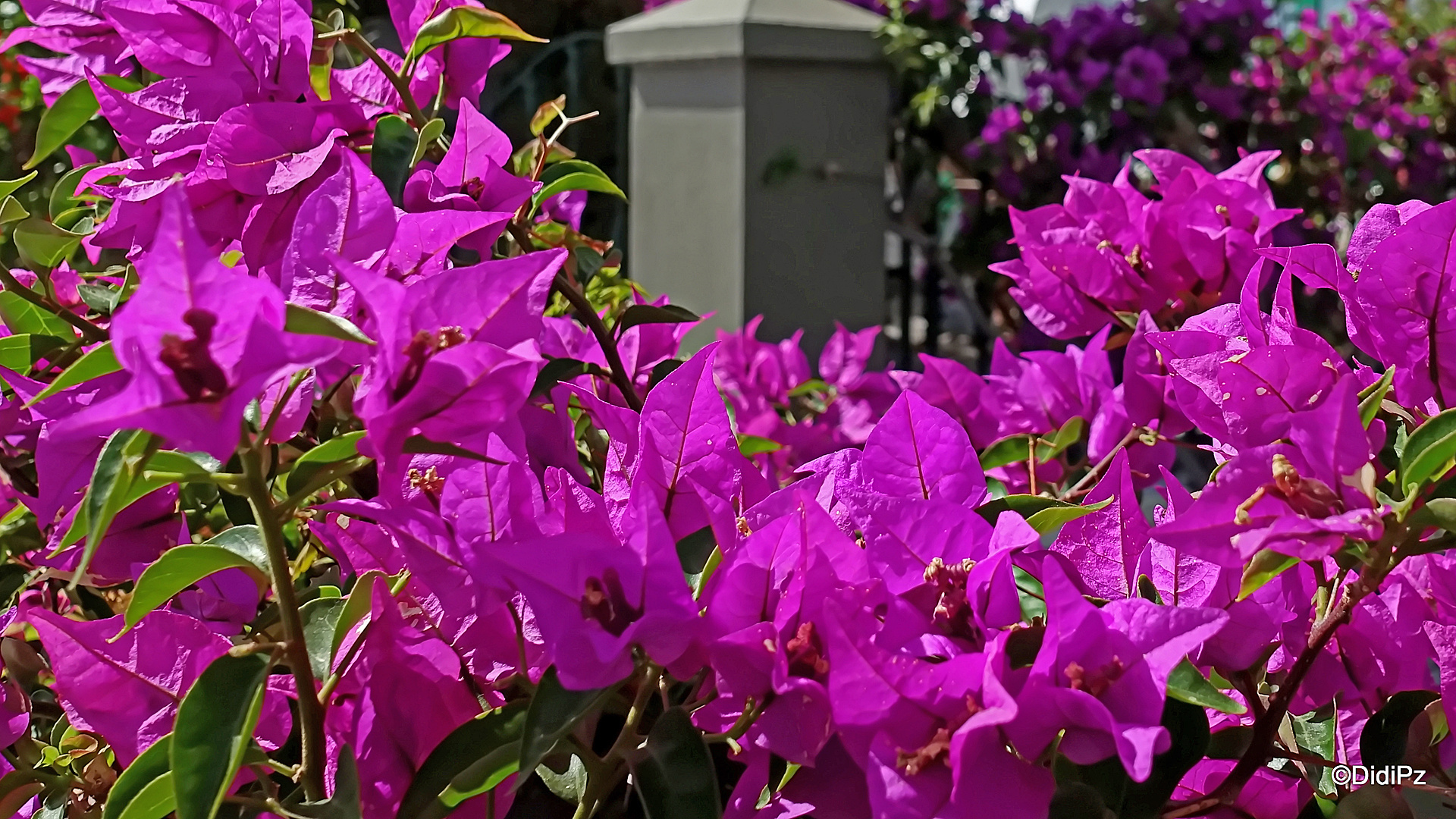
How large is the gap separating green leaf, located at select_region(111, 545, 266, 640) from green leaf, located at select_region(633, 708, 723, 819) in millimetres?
152

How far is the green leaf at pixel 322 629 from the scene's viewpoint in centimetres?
44

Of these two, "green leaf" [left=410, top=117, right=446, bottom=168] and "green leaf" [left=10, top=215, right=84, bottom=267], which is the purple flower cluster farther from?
"green leaf" [left=10, top=215, right=84, bottom=267]

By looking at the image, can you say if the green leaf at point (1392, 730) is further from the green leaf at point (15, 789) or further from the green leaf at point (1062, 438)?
the green leaf at point (15, 789)

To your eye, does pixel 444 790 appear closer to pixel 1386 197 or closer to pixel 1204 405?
pixel 1204 405

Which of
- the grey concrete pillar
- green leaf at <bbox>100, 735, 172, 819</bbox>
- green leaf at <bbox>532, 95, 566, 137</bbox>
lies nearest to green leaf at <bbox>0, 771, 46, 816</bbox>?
green leaf at <bbox>100, 735, 172, 819</bbox>

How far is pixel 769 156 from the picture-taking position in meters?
2.45

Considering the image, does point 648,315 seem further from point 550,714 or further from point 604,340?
point 550,714

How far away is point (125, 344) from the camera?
33 cm

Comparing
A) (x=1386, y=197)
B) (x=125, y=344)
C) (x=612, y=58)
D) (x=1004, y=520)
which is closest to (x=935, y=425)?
(x=1004, y=520)

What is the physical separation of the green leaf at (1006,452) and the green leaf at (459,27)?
38 cm

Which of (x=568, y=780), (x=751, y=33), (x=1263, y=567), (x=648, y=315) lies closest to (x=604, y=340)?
(x=648, y=315)

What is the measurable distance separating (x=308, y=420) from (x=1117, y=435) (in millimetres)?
506

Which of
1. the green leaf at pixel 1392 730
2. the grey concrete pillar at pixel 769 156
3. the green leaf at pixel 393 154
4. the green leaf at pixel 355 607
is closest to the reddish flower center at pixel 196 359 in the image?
the green leaf at pixel 355 607

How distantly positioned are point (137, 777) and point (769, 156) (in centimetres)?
217
